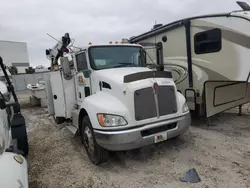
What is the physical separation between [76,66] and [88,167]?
2483 mm

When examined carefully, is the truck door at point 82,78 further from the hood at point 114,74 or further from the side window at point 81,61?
the hood at point 114,74

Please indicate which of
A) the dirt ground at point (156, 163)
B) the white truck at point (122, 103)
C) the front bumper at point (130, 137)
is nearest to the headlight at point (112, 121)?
the white truck at point (122, 103)

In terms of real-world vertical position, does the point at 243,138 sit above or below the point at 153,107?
below

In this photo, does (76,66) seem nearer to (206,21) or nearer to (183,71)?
(183,71)

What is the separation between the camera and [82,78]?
4.88 meters

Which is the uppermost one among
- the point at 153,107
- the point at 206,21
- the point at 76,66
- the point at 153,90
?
the point at 206,21

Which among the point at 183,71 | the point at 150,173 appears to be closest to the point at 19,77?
the point at 183,71

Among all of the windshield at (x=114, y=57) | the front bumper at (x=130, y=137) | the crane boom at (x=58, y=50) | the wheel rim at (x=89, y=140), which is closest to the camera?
the front bumper at (x=130, y=137)

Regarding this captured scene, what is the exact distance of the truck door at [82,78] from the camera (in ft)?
15.3

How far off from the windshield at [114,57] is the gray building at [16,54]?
161 ft

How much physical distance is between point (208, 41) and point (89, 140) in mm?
3690

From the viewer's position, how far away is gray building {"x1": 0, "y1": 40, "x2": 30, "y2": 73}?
4720cm


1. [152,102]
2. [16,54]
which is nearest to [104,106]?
[152,102]

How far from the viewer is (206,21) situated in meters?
5.07
